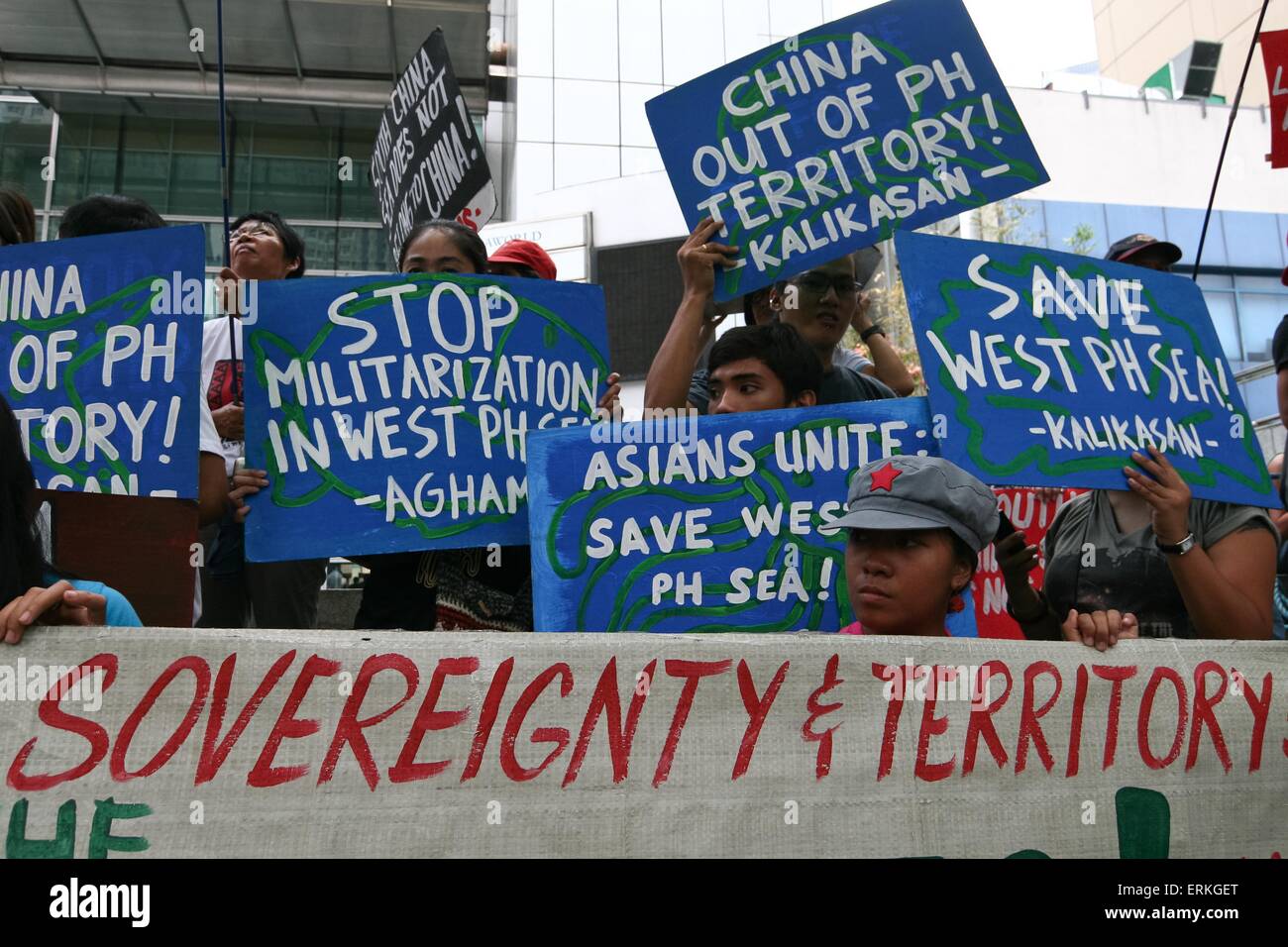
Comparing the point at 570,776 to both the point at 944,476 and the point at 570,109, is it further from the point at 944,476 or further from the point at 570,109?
the point at 570,109

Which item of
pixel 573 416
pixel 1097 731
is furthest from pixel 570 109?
pixel 1097 731

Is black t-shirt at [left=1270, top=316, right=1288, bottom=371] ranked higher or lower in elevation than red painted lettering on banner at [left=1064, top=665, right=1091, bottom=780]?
higher

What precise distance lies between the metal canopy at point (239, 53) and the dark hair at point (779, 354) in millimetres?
12575

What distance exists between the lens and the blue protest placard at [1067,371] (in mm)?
3010

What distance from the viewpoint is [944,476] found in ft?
8.57

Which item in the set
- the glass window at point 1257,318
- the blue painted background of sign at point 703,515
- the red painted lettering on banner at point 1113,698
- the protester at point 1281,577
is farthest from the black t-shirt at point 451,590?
the glass window at point 1257,318

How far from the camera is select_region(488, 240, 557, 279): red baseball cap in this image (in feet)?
13.2

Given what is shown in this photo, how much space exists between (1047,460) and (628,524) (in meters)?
0.96

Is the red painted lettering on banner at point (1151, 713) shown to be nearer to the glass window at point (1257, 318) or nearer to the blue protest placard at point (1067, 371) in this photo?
the blue protest placard at point (1067, 371)

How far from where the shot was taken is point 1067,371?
3.14 m

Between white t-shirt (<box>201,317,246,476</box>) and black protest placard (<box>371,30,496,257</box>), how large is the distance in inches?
34.1

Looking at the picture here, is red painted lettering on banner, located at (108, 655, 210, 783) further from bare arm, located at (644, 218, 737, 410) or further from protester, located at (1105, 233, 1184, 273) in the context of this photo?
protester, located at (1105, 233, 1184, 273)

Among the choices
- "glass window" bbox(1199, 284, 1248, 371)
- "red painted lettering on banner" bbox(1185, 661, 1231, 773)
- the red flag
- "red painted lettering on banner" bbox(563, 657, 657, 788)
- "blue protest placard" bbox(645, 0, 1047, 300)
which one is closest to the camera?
"red painted lettering on banner" bbox(563, 657, 657, 788)

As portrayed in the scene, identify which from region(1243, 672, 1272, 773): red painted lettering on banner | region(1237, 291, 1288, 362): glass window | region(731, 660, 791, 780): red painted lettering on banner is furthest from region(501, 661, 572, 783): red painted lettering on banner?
region(1237, 291, 1288, 362): glass window
